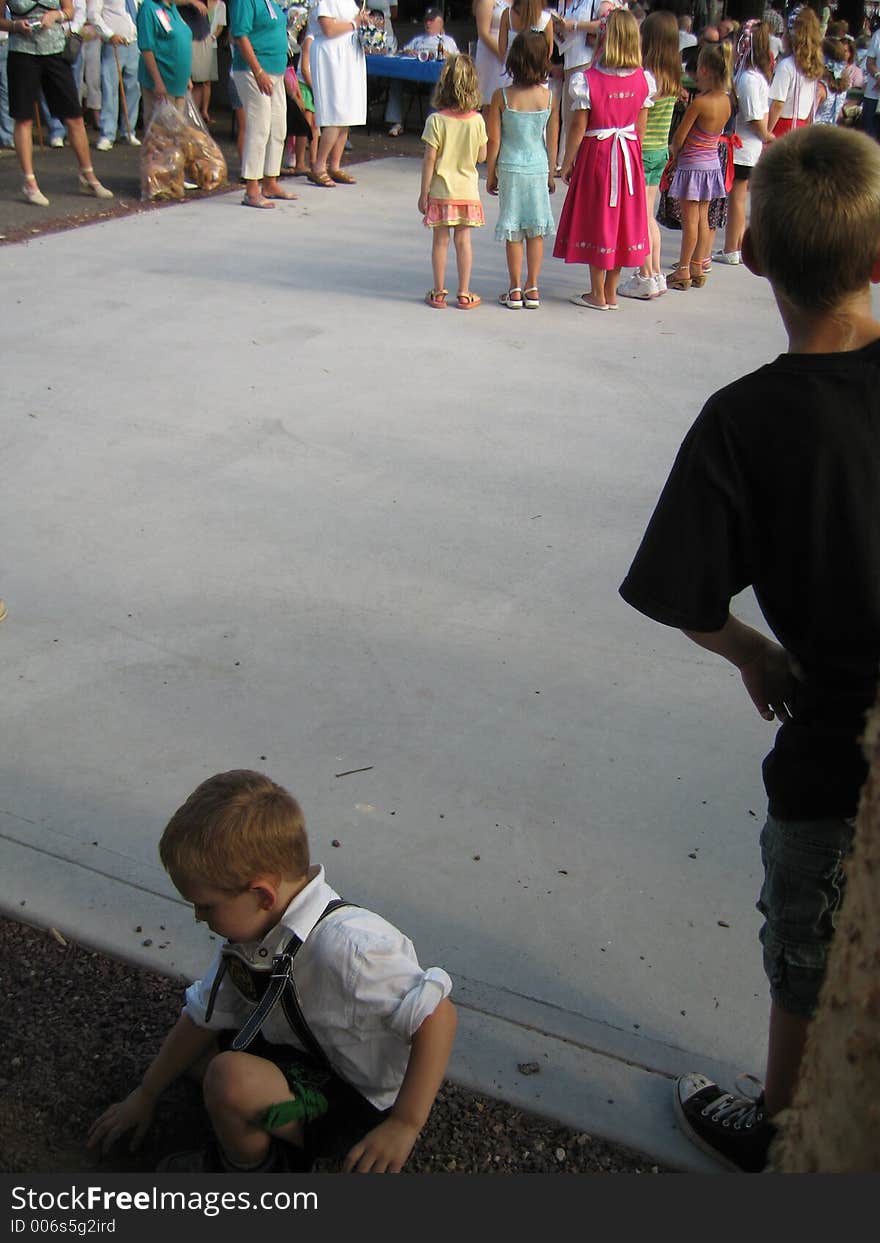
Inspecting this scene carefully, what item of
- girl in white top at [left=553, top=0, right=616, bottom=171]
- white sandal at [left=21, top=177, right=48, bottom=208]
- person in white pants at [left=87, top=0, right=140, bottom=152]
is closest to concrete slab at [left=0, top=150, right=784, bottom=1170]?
white sandal at [left=21, top=177, right=48, bottom=208]

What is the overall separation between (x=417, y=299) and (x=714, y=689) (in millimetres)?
4796

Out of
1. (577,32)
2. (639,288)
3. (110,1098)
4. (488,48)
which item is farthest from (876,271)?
(577,32)

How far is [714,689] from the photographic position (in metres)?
3.80

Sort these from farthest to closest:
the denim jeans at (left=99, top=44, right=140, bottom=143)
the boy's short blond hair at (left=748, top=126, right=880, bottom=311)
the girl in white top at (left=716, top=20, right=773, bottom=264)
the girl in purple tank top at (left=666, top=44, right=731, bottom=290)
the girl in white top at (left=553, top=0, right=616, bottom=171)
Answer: the denim jeans at (left=99, top=44, right=140, bottom=143) → the girl in white top at (left=553, top=0, right=616, bottom=171) → the girl in white top at (left=716, top=20, right=773, bottom=264) → the girl in purple tank top at (left=666, top=44, right=731, bottom=290) → the boy's short blond hair at (left=748, top=126, right=880, bottom=311)

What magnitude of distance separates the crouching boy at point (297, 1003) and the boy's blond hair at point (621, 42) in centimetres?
619

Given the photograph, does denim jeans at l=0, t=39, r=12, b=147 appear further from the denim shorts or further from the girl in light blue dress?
the denim shorts

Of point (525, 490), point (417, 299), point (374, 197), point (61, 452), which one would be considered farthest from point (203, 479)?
point (374, 197)

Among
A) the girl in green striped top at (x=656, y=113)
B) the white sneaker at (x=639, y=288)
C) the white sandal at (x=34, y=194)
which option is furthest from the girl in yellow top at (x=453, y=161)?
the white sandal at (x=34, y=194)

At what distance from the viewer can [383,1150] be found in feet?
6.62

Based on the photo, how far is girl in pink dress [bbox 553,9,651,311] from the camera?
7188mm

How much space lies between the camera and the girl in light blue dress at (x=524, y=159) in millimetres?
7270

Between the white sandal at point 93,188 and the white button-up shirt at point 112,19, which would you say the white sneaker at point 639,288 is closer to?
the white sandal at point 93,188

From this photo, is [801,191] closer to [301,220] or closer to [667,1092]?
[667,1092]

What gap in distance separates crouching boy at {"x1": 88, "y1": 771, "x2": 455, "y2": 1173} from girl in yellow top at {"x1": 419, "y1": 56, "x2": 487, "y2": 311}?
19.3ft
